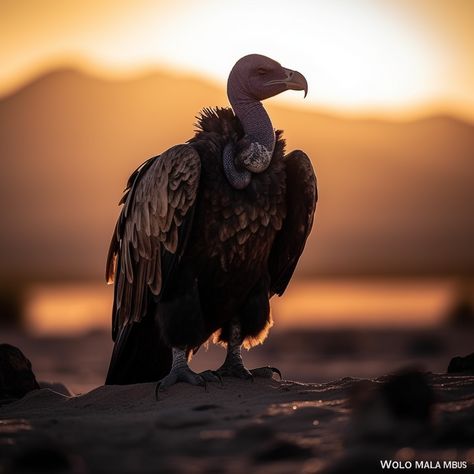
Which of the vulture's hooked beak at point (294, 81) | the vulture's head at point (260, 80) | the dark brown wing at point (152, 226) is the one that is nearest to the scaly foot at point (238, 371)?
the dark brown wing at point (152, 226)

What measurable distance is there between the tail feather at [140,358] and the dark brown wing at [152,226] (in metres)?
0.18

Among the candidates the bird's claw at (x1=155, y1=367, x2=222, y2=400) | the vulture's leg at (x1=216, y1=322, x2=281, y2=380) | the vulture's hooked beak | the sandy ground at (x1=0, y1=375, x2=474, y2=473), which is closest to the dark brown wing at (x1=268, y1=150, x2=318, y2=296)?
the vulture's hooked beak

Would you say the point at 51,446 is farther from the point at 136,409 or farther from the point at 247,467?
the point at 136,409

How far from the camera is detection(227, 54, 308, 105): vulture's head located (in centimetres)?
1066

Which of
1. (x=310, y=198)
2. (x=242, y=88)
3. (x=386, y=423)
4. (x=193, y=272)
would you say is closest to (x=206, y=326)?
(x=193, y=272)

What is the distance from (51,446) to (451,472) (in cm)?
223

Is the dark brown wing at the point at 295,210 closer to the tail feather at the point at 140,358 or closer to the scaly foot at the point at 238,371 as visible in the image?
the scaly foot at the point at 238,371

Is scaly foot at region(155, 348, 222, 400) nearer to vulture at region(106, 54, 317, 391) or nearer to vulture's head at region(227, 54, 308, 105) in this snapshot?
vulture at region(106, 54, 317, 391)

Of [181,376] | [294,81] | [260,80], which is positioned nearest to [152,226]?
[181,376]

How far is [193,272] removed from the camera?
10.0 m

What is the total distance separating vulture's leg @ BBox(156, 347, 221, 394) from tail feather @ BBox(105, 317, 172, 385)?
556 millimetres

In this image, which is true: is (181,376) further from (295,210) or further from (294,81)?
(294,81)

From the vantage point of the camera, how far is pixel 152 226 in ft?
32.9

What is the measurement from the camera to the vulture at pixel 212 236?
9891 millimetres
